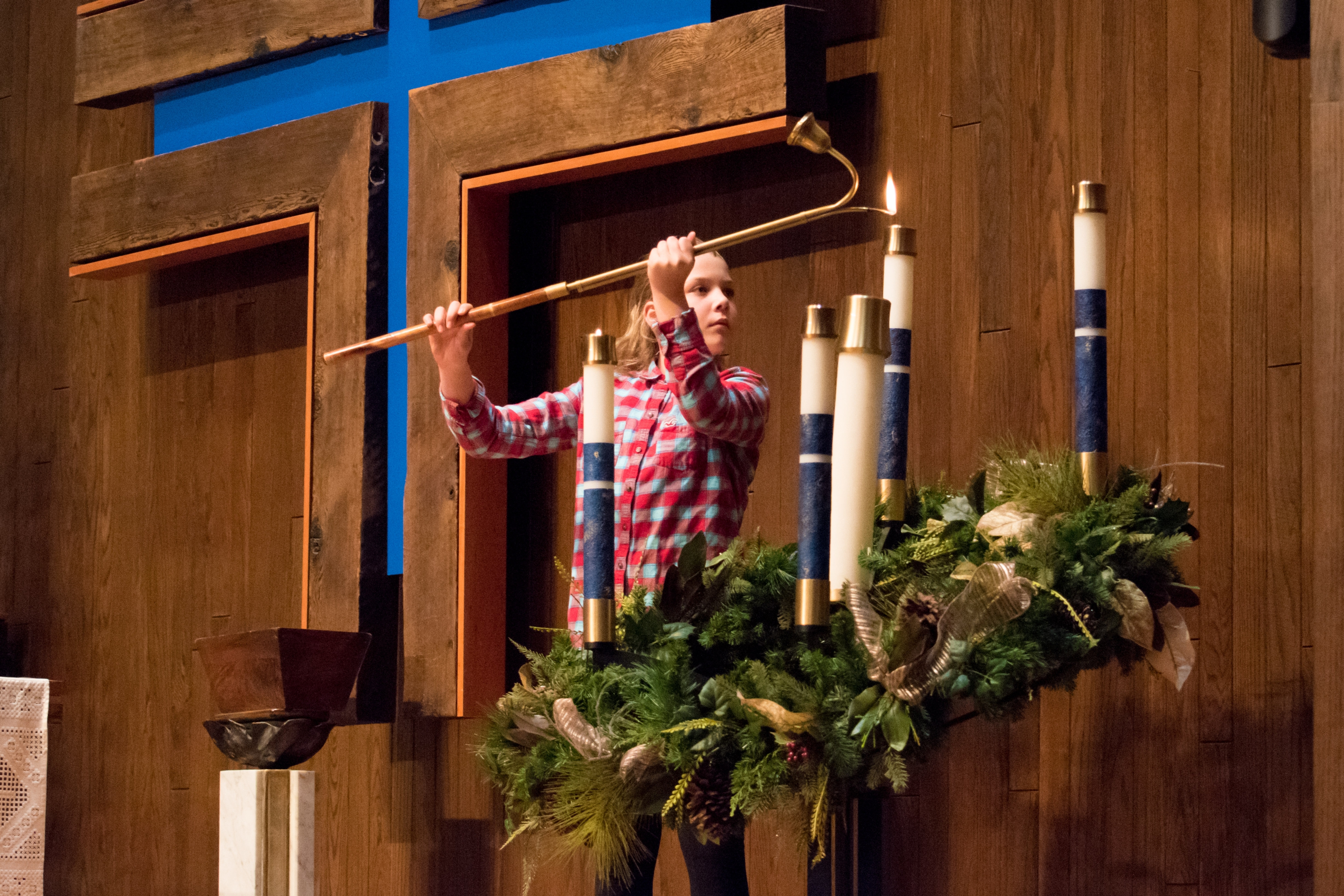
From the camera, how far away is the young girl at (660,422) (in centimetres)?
164

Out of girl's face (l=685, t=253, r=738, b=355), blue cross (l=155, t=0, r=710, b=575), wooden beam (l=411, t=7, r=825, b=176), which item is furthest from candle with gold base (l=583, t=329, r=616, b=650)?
blue cross (l=155, t=0, r=710, b=575)

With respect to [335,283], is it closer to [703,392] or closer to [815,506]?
[703,392]

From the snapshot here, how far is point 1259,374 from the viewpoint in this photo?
180 cm

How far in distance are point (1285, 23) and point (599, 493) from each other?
885 mm

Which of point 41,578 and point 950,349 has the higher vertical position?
point 950,349

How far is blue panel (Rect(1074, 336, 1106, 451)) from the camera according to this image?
1216mm

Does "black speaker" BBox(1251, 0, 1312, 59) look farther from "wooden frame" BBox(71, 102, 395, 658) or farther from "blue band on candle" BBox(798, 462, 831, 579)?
"wooden frame" BBox(71, 102, 395, 658)

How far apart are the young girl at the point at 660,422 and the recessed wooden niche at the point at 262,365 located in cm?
44

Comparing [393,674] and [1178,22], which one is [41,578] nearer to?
[393,674]

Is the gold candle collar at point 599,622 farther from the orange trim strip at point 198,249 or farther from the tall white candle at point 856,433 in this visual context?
the orange trim strip at point 198,249

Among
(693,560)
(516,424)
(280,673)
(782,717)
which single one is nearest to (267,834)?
(280,673)

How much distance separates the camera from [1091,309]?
123cm

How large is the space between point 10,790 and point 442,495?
0.69 m

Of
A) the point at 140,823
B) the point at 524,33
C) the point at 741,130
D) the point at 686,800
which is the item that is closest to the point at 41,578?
the point at 140,823
